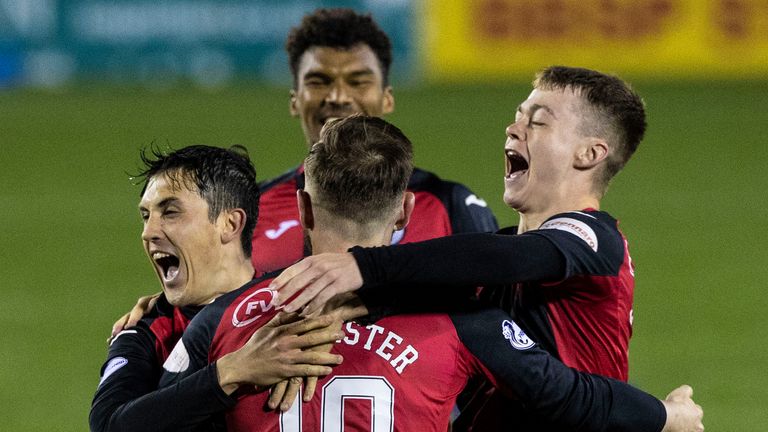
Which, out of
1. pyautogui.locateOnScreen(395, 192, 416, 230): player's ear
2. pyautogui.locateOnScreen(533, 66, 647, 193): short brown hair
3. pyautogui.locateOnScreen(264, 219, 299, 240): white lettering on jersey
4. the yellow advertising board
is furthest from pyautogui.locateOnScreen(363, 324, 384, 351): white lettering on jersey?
the yellow advertising board

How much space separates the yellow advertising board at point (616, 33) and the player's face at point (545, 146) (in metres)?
15.0

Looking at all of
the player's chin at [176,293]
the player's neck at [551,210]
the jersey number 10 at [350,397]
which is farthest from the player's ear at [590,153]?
the player's chin at [176,293]

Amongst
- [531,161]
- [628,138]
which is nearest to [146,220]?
[531,161]

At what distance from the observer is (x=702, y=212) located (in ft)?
43.0

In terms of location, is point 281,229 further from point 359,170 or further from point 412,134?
point 412,134

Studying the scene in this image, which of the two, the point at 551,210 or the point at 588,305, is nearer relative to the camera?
the point at 588,305

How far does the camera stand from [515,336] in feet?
11.8

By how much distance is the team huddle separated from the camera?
3.47 metres

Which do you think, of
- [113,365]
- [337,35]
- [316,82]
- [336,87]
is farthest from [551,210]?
[337,35]

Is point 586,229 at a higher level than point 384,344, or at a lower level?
higher

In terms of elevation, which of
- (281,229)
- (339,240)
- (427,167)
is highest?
(339,240)

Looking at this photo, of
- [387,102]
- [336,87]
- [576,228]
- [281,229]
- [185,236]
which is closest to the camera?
[576,228]

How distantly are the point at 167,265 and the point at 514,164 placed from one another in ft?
4.02

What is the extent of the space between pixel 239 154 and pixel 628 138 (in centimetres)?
131
